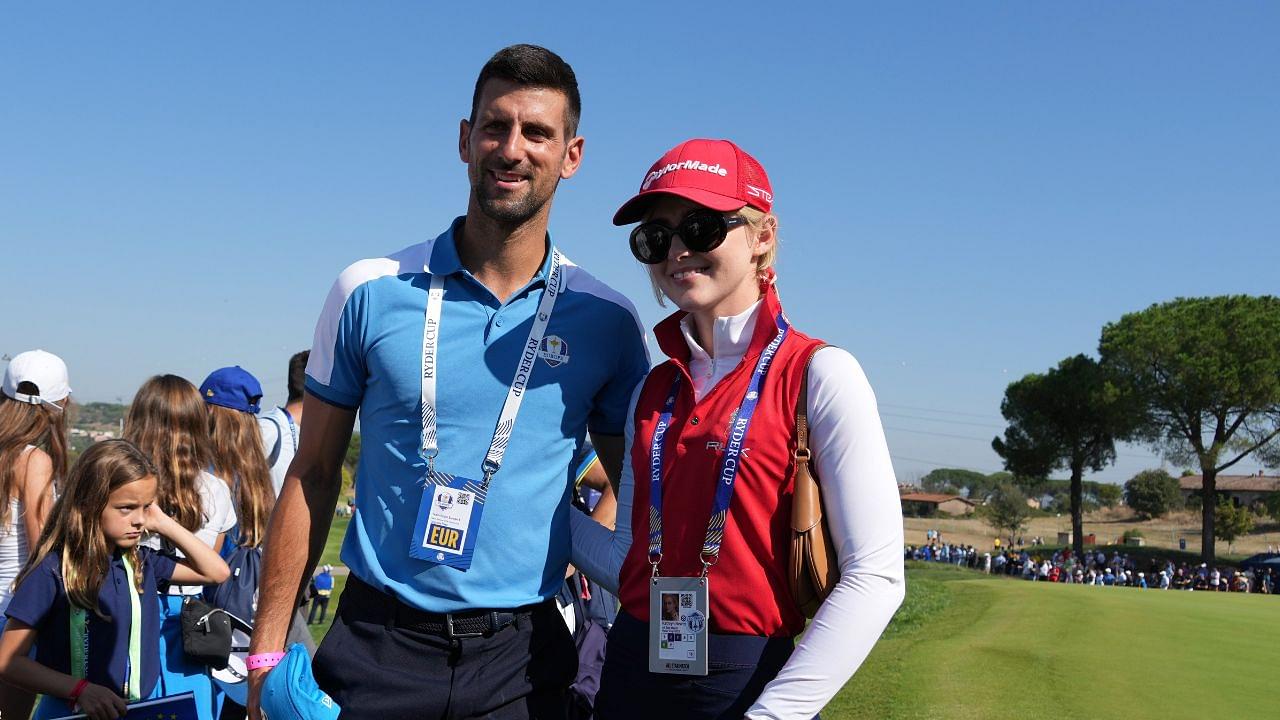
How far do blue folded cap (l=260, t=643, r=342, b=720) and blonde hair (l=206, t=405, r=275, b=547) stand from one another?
3.17 meters

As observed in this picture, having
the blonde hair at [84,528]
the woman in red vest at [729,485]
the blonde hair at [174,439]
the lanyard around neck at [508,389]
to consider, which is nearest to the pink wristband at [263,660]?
the lanyard around neck at [508,389]

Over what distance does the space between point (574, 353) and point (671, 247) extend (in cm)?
48

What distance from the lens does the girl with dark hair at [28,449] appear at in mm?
4918

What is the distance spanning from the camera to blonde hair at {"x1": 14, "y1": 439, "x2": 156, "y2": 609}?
169 inches

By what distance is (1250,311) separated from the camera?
1925 inches

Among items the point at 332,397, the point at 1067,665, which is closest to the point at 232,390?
the point at 332,397

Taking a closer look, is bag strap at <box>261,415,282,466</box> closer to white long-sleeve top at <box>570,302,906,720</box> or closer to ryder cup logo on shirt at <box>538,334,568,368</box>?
ryder cup logo on shirt at <box>538,334,568,368</box>

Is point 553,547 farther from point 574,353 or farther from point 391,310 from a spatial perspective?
point 391,310

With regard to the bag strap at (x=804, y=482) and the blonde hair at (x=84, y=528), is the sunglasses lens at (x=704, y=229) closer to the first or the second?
the bag strap at (x=804, y=482)

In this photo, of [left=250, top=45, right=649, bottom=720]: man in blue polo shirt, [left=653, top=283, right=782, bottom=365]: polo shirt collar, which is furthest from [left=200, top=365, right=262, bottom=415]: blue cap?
[left=653, top=283, right=782, bottom=365]: polo shirt collar

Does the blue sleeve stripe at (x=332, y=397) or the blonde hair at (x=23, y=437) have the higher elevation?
the blue sleeve stripe at (x=332, y=397)

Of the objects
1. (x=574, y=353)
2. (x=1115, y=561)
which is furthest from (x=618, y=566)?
(x=1115, y=561)

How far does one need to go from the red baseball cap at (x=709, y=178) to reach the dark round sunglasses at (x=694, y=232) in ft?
Result: 0.10

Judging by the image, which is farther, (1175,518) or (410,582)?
(1175,518)
